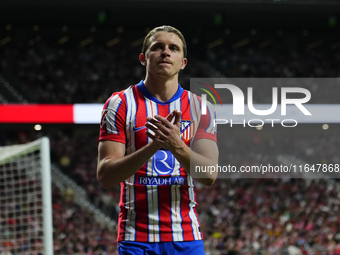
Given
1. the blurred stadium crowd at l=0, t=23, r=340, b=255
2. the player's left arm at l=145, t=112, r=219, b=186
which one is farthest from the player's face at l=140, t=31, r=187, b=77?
the blurred stadium crowd at l=0, t=23, r=340, b=255

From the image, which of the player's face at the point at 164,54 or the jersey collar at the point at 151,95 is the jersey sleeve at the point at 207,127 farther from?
the player's face at the point at 164,54

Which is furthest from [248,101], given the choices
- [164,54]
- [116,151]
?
[116,151]

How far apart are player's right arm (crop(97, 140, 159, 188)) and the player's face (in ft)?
1.32

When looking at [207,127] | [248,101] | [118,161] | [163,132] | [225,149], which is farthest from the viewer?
[225,149]

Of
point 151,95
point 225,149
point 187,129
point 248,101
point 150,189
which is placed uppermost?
point 225,149

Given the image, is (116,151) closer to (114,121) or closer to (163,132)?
(114,121)

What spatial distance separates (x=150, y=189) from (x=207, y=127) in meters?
0.41

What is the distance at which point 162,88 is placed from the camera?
204cm

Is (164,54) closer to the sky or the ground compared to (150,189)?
closer to the sky

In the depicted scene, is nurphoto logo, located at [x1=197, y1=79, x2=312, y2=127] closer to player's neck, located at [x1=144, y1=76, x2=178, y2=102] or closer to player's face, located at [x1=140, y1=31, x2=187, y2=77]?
player's neck, located at [x1=144, y1=76, x2=178, y2=102]

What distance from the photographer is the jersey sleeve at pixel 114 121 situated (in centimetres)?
190

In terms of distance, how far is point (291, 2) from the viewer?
1576cm

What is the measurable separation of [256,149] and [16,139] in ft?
28.9

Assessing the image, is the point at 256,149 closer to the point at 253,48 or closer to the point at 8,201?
the point at 253,48
